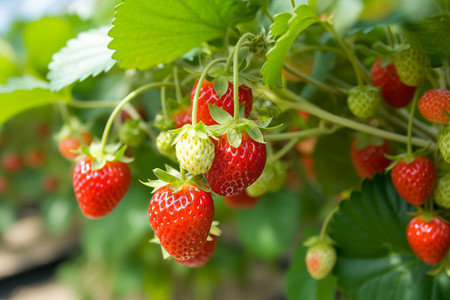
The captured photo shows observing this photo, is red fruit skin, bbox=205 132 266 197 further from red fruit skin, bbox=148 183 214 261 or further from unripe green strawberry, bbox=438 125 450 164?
unripe green strawberry, bbox=438 125 450 164

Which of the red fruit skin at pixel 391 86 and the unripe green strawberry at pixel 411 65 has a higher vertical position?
the unripe green strawberry at pixel 411 65

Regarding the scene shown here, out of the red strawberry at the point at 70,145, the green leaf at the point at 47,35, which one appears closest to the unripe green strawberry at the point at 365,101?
the red strawberry at the point at 70,145

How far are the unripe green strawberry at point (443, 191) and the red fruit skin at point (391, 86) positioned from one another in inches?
5.3

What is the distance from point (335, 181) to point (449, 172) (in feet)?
1.36

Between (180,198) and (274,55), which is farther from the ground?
(274,55)

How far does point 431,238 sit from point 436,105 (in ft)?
0.58

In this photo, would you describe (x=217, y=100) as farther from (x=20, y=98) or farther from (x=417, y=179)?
(x=20, y=98)

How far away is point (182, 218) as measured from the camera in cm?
50

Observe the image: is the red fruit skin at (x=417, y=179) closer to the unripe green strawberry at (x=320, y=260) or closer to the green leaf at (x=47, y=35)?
the unripe green strawberry at (x=320, y=260)

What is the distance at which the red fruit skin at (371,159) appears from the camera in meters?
0.71

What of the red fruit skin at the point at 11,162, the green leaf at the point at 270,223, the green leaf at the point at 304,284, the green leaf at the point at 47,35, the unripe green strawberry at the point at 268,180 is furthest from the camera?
the red fruit skin at the point at 11,162

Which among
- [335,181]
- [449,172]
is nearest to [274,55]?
[449,172]

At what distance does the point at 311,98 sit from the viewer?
82 cm

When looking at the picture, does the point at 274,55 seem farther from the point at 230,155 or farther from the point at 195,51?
the point at 195,51
